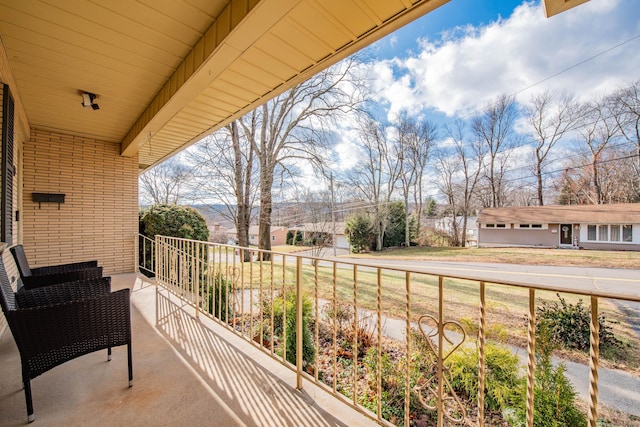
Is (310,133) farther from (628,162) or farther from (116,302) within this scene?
(628,162)

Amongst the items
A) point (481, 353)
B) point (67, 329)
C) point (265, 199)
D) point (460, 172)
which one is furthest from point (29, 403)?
point (460, 172)

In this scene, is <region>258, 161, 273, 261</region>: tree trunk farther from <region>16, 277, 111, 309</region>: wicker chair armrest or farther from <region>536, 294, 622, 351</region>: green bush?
<region>536, 294, 622, 351</region>: green bush

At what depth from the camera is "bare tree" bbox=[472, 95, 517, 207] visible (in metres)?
15.7

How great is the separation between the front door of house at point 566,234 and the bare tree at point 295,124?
14.2m

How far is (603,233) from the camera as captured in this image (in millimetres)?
13305

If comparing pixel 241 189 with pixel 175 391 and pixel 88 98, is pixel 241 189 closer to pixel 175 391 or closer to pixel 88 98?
pixel 88 98

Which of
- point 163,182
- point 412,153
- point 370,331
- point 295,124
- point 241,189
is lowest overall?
point 370,331

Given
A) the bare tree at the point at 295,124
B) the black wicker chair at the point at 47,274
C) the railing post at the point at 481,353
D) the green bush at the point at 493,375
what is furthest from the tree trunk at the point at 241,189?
the railing post at the point at 481,353

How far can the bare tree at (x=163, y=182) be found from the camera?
13219 mm

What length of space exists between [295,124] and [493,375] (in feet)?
33.3

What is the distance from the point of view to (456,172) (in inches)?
737

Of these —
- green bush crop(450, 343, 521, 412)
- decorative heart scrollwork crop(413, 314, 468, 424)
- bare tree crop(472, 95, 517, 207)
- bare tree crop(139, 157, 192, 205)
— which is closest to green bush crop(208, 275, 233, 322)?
decorative heart scrollwork crop(413, 314, 468, 424)

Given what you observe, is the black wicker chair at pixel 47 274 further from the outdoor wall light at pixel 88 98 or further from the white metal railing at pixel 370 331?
the outdoor wall light at pixel 88 98

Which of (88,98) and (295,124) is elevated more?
(295,124)
